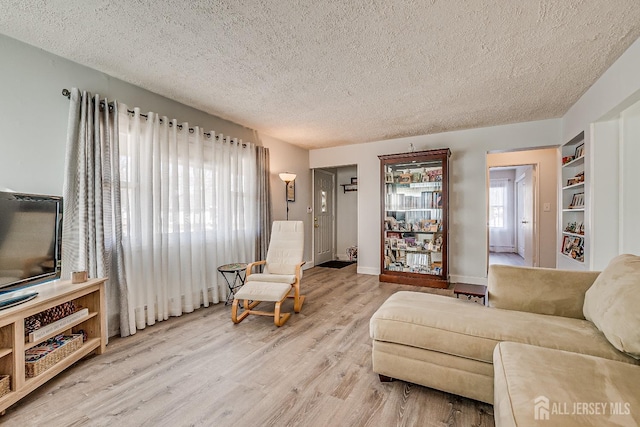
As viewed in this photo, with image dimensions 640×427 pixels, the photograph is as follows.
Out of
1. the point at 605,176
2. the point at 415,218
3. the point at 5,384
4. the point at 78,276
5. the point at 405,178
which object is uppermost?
the point at 405,178

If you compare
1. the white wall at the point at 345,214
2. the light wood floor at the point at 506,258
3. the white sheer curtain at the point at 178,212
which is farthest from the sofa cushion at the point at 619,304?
the light wood floor at the point at 506,258

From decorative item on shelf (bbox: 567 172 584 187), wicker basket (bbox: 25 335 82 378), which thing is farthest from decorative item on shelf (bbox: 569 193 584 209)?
wicker basket (bbox: 25 335 82 378)

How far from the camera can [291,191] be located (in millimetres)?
5047

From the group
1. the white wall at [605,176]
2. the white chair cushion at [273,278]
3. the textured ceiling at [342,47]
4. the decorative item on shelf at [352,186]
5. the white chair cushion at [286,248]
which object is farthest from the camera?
the decorative item on shelf at [352,186]

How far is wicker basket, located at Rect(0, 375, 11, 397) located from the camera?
5.06 ft

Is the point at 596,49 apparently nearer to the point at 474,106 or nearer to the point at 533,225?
the point at 474,106

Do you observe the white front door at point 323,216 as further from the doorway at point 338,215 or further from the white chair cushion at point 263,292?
the white chair cushion at point 263,292

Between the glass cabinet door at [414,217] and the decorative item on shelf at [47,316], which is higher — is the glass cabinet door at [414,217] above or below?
above

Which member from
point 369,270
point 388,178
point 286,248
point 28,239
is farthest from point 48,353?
point 388,178

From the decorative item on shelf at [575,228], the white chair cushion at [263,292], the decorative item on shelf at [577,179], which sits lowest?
the white chair cushion at [263,292]

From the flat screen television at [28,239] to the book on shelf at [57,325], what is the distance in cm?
31

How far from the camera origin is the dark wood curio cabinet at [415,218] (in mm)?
4223

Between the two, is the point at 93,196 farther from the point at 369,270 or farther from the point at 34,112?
the point at 369,270

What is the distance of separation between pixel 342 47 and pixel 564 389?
2.35 m
